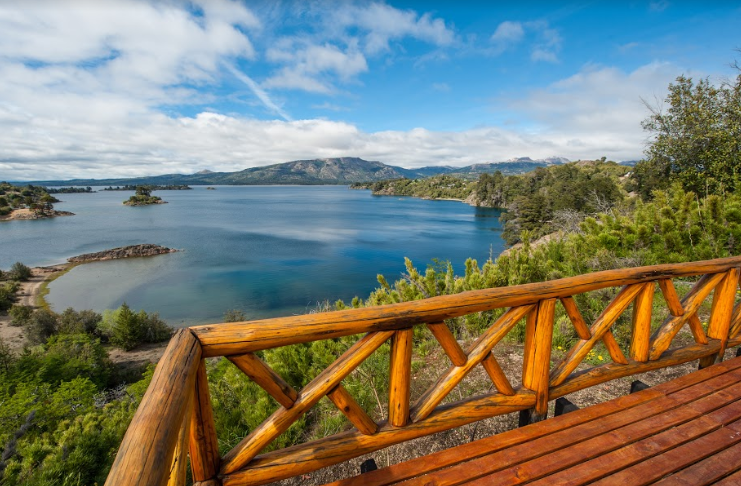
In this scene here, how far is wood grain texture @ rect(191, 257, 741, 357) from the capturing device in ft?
3.90

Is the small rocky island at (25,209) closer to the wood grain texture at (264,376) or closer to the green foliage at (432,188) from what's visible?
the wood grain texture at (264,376)

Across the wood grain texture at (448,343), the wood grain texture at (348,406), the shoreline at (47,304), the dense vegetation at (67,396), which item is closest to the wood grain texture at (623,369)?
the wood grain texture at (448,343)

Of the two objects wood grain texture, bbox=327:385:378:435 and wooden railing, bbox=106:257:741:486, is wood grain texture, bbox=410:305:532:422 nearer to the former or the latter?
wooden railing, bbox=106:257:741:486

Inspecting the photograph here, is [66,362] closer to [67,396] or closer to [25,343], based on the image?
[67,396]

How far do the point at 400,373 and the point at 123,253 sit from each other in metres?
40.6

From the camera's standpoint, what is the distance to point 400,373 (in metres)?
1.48

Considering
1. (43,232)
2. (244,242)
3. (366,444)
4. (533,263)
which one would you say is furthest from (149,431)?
(43,232)

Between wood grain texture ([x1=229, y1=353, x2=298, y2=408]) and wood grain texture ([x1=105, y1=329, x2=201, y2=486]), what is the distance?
16 centimetres

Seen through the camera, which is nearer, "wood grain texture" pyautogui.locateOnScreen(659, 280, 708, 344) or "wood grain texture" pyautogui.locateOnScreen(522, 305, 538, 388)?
"wood grain texture" pyautogui.locateOnScreen(522, 305, 538, 388)

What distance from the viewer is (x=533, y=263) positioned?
605cm

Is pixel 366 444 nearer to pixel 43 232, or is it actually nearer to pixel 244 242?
pixel 244 242

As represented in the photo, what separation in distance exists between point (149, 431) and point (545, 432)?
5.49 ft

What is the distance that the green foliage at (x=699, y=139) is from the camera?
8.48 meters

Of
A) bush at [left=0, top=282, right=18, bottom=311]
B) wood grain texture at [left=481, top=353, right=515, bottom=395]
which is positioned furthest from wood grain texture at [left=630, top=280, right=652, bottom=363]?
bush at [left=0, top=282, right=18, bottom=311]
